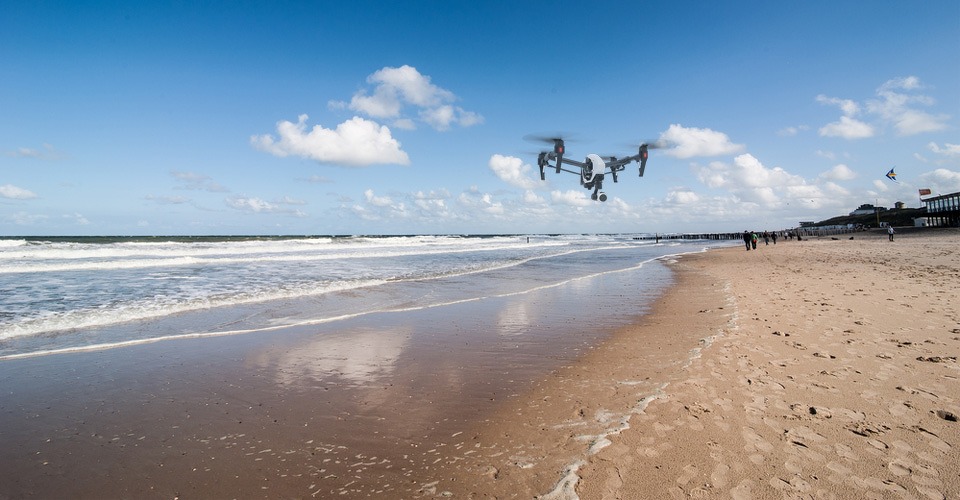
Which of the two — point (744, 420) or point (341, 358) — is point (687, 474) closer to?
point (744, 420)

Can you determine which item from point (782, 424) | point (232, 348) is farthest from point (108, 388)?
point (782, 424)

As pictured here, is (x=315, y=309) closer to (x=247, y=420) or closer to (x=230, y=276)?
(x=247, y=420)

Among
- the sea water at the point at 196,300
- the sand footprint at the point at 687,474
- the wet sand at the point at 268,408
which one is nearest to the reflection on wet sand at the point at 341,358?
the wet sand at the point at 268,408

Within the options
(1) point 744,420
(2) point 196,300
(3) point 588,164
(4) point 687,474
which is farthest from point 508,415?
(3) point 588,164

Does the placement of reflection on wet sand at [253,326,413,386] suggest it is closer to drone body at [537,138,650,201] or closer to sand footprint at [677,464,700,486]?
sand footprint at [677,464,700,486]

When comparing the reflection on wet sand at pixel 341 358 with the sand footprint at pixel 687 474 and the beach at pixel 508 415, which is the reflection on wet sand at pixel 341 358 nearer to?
the beach at pixel 508 415

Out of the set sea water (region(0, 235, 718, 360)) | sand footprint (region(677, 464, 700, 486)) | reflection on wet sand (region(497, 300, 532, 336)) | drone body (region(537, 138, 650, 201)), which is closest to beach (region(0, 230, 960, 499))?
sand footprint (region(677, 464, 700, 486))

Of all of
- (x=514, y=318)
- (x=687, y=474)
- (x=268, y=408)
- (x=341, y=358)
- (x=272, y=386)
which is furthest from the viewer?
(x=514, y=318)
